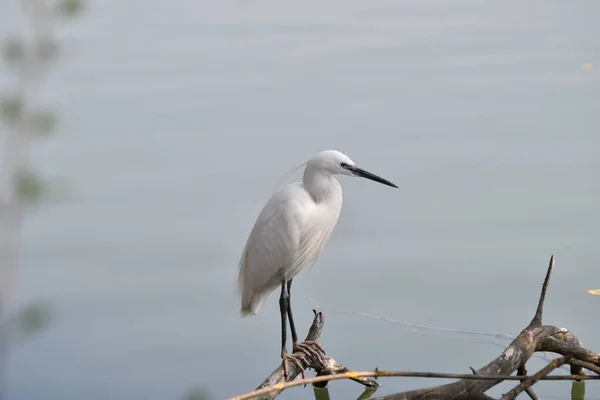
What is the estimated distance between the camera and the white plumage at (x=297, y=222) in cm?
230

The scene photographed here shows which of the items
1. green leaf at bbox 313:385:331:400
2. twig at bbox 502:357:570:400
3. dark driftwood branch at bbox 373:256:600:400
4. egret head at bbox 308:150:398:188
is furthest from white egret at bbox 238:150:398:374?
twig at bbox 502:357:570:400

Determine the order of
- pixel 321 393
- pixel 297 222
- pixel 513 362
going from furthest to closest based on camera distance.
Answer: pixel 321 393 → pixel 297 222 → pixel 513 362

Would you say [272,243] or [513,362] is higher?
[272,243]

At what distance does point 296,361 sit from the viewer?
2.42 meters

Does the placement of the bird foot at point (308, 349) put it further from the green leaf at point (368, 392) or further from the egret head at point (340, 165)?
the egret head at point (340, 165)

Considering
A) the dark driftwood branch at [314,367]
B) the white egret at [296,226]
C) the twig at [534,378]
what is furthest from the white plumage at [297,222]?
the twig at [534,378]

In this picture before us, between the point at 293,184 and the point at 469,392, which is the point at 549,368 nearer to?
the point at 469,392

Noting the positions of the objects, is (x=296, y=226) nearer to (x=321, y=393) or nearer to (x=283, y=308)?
(x=283, y=308)

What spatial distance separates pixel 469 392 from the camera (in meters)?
1.97

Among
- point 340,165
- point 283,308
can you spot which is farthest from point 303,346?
point 340,165

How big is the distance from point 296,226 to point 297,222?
0.01m

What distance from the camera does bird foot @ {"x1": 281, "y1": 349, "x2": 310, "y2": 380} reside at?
7.80ft

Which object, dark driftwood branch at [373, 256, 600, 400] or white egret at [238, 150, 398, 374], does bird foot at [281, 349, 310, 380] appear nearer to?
white egret at [238, 150, 398, 374]

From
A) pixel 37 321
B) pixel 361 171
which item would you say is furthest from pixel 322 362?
pixel 37 321
